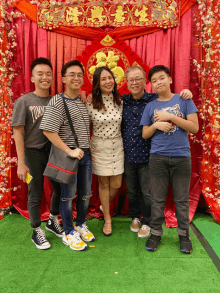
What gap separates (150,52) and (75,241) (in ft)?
6.97

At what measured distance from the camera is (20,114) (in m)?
1.80

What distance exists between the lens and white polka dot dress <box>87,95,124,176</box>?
1.99 meters

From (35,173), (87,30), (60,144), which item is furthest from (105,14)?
(35,173)

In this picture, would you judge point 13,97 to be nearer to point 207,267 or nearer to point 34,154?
point 34,154

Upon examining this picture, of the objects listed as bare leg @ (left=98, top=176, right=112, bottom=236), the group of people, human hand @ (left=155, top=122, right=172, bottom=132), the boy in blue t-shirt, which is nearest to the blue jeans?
the group of people

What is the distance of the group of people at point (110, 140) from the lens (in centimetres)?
177

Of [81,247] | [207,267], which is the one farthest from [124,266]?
[207,267]

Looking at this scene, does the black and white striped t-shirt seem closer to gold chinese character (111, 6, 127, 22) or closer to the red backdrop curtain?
the red backdrop curtain

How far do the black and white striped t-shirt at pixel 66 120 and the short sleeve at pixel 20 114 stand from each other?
0.75ft

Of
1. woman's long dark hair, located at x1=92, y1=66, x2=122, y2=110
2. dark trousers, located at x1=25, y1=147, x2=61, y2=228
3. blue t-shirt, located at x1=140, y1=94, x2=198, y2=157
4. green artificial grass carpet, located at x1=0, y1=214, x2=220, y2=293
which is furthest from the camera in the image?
woman's long dark hair, located at x1=92, y1=66, x2=122, y2=110

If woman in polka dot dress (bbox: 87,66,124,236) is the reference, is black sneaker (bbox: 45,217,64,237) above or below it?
below

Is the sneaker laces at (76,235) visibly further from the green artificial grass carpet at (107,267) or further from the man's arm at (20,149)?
the man's arm at (20,149)

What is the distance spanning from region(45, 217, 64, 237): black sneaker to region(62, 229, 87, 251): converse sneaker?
0.24 metres

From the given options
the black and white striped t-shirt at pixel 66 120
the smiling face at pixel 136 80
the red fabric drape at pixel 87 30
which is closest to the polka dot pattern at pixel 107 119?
the black and white striped t-shirt at pixel 66 120
